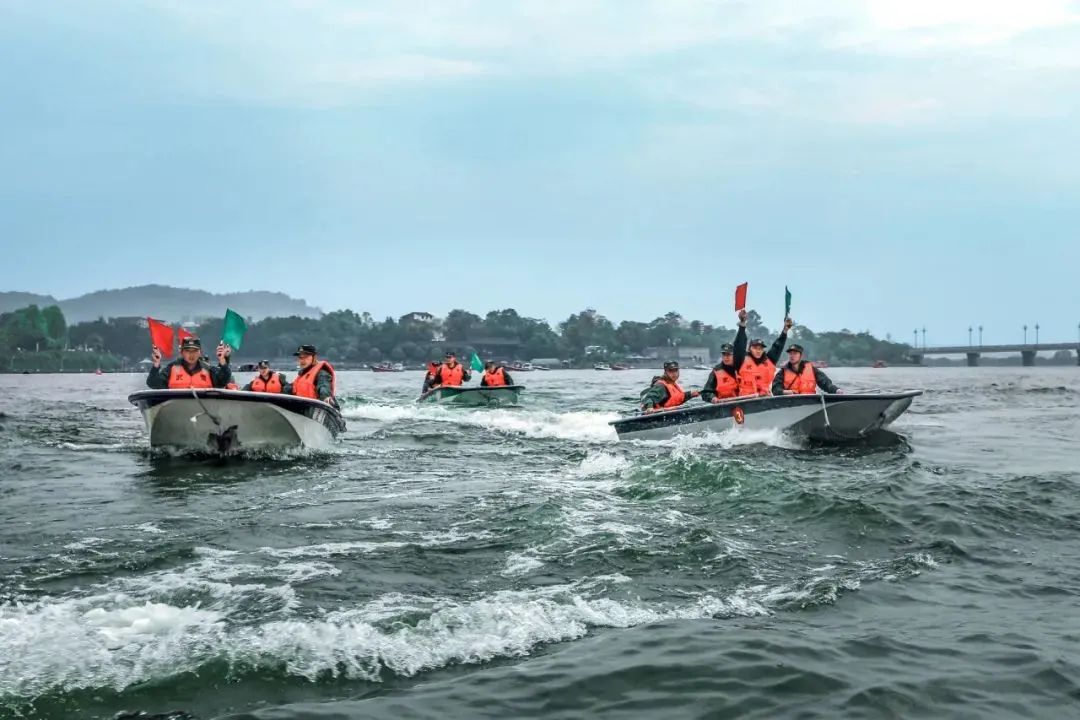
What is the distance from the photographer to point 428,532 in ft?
31.4

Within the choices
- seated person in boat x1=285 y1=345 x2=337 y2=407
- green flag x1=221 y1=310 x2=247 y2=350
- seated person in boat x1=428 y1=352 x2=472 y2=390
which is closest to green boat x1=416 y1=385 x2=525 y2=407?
seated person in boat x1=428 y1=352 x2=472 y2=390

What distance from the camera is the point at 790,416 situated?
1741 cm

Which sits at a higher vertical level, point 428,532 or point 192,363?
point 192,363

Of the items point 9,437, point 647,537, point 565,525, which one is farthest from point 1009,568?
point 9,437

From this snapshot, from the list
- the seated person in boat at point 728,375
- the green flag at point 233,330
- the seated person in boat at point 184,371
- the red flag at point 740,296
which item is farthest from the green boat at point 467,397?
the seated person in boat at point 184,371

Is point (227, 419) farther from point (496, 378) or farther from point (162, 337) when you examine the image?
point (496, 378)

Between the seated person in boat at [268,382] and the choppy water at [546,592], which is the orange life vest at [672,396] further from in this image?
the seated person in boat at [268,382]

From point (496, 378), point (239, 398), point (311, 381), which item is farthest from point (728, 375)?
point (496, 378)

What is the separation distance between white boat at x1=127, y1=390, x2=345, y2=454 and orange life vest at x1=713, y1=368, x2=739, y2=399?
7.21m

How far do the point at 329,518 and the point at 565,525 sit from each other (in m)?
2.49

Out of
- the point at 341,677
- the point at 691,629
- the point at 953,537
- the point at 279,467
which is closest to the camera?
the point at 341,677

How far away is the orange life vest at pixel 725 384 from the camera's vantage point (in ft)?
61.8

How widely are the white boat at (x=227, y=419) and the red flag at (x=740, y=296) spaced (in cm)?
768

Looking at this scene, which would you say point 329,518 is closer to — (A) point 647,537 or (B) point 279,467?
(A) point 647,537
